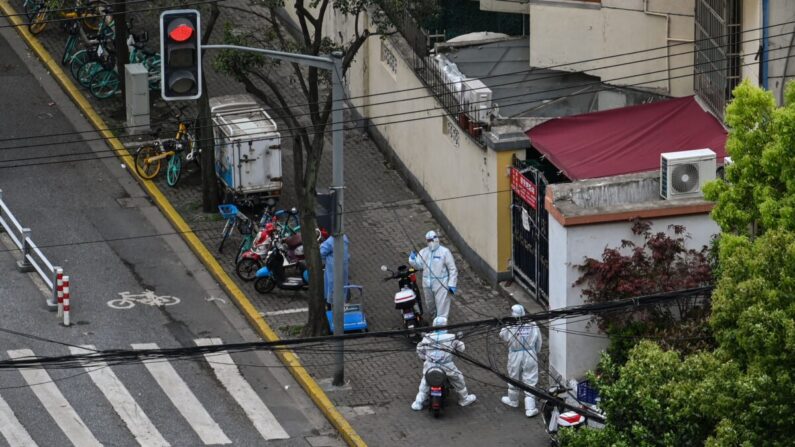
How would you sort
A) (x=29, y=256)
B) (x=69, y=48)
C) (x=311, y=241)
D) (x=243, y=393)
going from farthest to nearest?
(x=69, y=48) < (x=29, y=256) < (x=311, y=241) < (x=243, y=393)

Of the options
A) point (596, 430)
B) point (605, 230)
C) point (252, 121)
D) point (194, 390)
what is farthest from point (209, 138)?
point (596, 430)

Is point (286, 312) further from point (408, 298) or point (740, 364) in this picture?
point (740, 364)

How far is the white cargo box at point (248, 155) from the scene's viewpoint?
30.3 metres

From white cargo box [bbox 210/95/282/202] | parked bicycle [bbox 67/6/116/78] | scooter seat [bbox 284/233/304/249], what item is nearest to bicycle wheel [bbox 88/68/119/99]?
parked bicycle [bbox 67/6/116/78]

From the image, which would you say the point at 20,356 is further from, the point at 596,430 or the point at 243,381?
the point at 596,430

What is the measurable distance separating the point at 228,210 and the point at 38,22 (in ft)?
32.5

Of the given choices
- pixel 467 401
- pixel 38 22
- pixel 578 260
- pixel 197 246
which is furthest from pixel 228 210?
pixel 38 22

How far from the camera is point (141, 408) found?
→ 987 inches

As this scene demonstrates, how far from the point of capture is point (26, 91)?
3566cm

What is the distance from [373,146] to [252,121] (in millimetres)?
3510

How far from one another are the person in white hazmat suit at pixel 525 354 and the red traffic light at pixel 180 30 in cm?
797

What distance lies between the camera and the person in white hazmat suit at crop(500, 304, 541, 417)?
24.8m

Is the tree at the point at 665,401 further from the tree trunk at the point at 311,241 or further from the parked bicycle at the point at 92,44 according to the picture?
the parked bicycle at the point at 92,44

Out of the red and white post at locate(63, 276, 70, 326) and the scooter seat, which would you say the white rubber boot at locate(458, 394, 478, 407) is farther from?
the red and white post at locate(63, 276, 70, 326)
